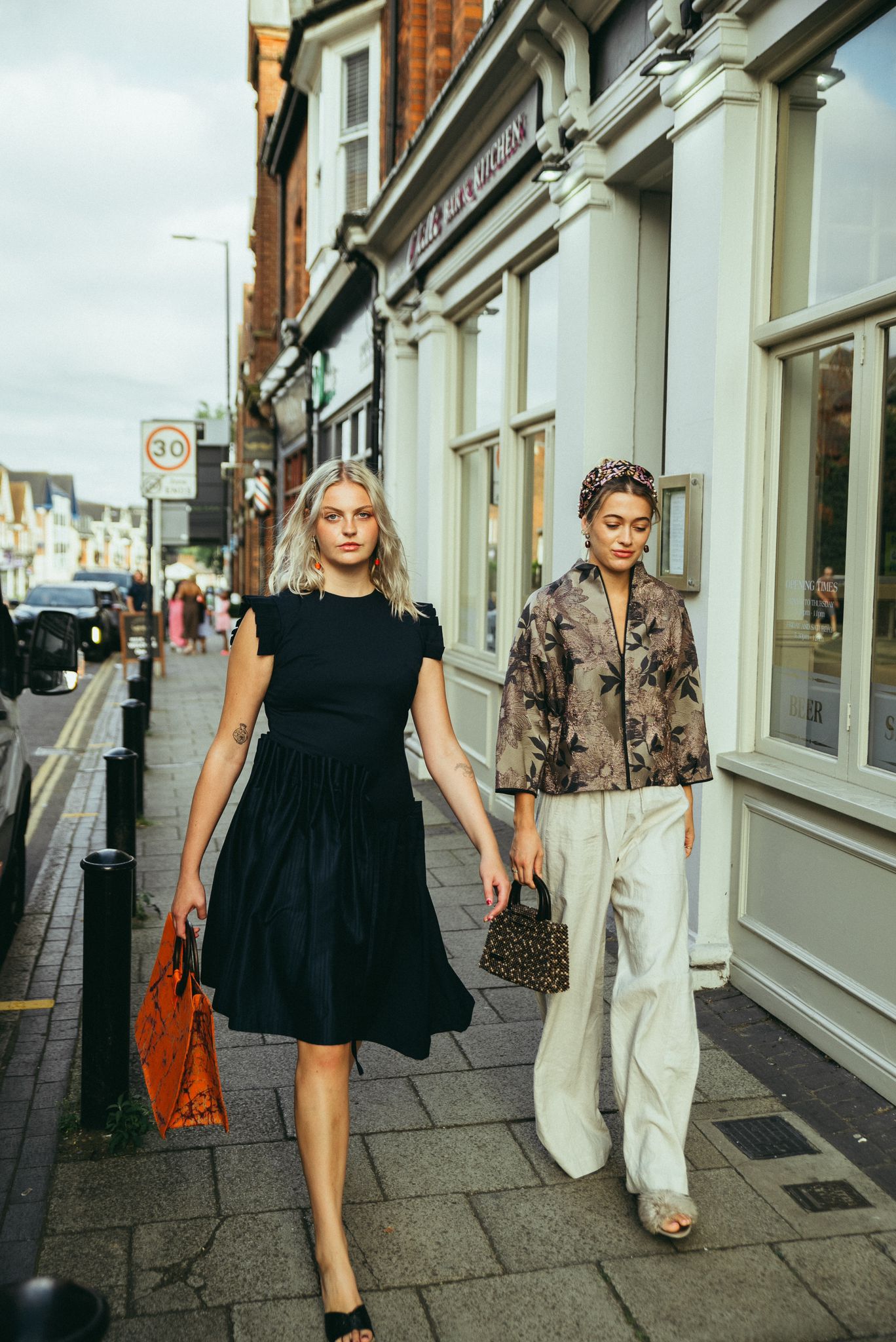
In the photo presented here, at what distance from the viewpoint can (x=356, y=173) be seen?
49.5ft

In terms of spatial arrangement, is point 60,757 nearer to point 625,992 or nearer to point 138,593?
point 625,992

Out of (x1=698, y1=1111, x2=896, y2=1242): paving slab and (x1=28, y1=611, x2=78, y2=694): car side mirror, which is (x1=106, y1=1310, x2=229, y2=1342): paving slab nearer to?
(x1=698, y1=1111, x2=896, y2=1242): paving slab

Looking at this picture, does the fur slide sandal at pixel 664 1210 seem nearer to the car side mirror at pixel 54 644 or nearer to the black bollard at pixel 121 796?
the car side mirror at pixel 54 644

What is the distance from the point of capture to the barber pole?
23.7 meters

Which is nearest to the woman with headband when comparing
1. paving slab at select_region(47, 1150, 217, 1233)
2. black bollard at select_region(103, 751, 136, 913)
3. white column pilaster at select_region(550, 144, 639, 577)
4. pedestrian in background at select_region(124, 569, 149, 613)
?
paving slab at select_region(47, 1150, 217, 1233)

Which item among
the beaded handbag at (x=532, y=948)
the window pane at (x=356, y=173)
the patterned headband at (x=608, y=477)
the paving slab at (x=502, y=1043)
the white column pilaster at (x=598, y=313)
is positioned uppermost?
the window pane at (x=356, y=173)

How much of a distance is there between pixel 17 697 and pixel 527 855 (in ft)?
10.2

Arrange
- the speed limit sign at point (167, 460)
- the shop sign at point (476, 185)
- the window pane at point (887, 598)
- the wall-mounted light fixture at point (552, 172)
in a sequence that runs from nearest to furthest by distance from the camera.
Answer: the window pane at point (887, 598) → the wall-mounted light fixture at point (552, 172) → the shop sign at point (476, 185) → the speed limit sign at point (167, 460)

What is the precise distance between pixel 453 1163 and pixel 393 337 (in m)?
8.99

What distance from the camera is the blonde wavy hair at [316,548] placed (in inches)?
114

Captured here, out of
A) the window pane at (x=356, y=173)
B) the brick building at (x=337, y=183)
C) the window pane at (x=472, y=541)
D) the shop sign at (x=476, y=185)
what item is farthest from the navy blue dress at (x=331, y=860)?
the window pane at (x=356, y=173)

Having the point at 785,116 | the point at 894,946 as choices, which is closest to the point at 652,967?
the point at 894,946

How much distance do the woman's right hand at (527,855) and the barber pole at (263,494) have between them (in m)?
21.1

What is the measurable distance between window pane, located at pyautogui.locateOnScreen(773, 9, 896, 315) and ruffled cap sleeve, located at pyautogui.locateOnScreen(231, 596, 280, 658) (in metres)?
2.54
